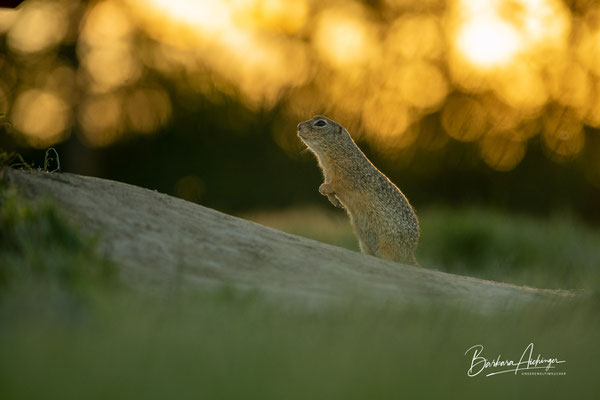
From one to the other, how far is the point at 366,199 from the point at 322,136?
94 cm

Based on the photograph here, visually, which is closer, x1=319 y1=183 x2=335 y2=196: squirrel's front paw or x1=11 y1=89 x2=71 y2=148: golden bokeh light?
x1=319 y1=183 x2=335 y2=196: squirrel's front paw

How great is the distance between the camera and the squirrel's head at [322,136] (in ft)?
26.3

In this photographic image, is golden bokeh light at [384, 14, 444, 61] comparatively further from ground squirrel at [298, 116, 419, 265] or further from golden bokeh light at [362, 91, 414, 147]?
ground squirrel at [298, 116, 419, 265]

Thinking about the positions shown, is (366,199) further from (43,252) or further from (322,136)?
(43,252)

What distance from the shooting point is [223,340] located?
3367 millimetres

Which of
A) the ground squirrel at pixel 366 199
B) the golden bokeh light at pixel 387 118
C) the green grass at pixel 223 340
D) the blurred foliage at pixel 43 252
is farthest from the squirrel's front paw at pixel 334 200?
the golden bokeh light at pixel 387 118

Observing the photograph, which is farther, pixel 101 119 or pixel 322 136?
pixel 101 119

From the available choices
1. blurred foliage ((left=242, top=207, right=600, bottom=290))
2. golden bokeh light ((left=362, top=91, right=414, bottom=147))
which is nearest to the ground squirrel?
blurred foliage ((left=242, top=207, right=600, bottom=290))

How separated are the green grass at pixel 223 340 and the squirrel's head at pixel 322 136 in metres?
3.41

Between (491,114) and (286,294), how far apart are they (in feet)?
42.0

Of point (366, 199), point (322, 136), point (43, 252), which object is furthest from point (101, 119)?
point (43, 252)

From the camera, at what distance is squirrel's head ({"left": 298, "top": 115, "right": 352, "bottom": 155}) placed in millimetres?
8008

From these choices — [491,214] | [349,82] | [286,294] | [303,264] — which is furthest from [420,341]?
[349,82]

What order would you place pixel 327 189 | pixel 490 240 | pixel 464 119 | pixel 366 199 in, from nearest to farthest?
1. pixel 366 199
2. pixel 327 189
3. pixel 490 240
4. pixel 464 119
